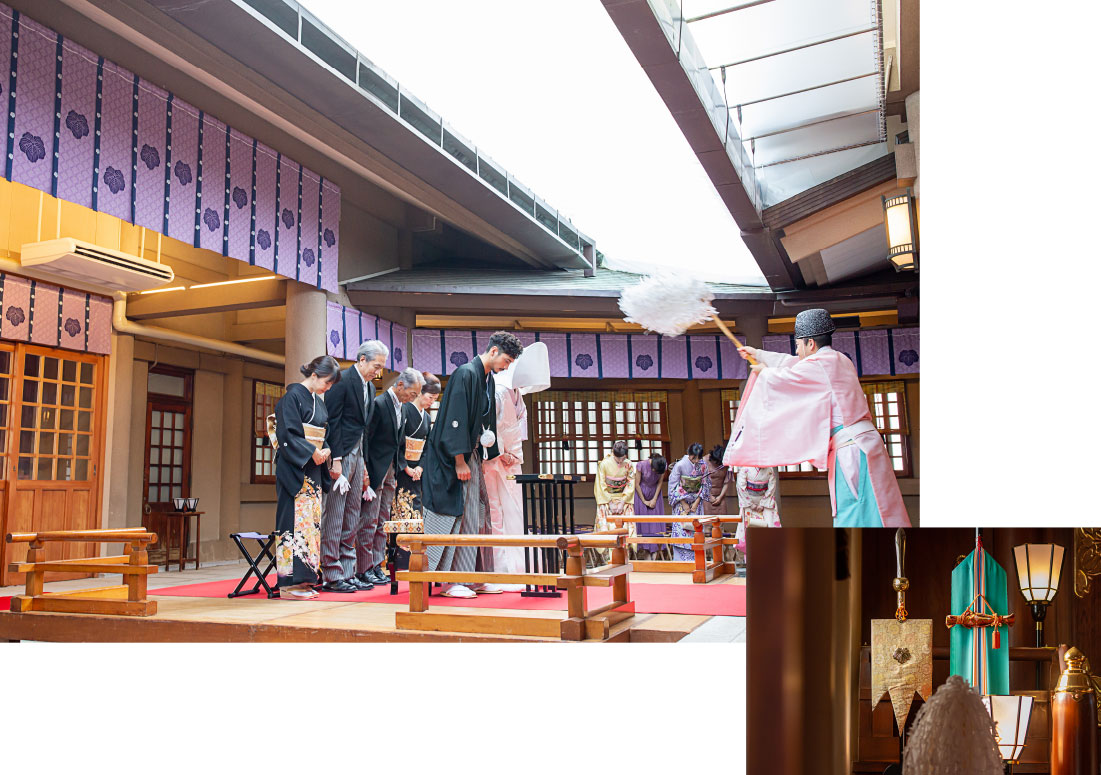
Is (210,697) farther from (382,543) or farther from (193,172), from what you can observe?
(193,172)

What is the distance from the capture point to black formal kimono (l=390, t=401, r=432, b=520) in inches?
205

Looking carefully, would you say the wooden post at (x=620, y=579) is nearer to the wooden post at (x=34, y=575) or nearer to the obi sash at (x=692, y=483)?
the wooden post at (x=34, y=575)

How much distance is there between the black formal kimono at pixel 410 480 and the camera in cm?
520

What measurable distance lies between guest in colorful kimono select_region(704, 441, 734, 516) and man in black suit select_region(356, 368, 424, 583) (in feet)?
12.3

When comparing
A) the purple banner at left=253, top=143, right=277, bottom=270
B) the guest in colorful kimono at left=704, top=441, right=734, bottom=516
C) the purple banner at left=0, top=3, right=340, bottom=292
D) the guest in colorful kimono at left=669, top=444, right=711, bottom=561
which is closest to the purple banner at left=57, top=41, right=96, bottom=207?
the purple banner at left=0, top=3, right=340, bottom=292

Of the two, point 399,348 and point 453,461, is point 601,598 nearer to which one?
point 453,461

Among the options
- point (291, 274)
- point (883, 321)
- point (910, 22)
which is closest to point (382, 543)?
point (291, 274)

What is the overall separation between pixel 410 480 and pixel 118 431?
310 cm

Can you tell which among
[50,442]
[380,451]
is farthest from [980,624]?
[50,442]

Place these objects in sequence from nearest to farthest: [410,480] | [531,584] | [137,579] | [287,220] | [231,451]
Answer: [531,584], [137,579], [410,480], [287,220], [231,451]

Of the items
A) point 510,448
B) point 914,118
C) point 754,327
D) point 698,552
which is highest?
point 914,118

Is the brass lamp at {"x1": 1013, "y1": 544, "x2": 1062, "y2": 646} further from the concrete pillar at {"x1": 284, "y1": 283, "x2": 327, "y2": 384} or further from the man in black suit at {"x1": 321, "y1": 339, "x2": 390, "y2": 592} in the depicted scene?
the concrete pillar at {"x1": 284, "y1": 283, "x2": 327, "y2": 384}

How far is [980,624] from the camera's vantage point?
6.31 feet

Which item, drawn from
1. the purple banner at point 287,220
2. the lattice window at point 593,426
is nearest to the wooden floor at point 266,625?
the purple banner at point 287,220
